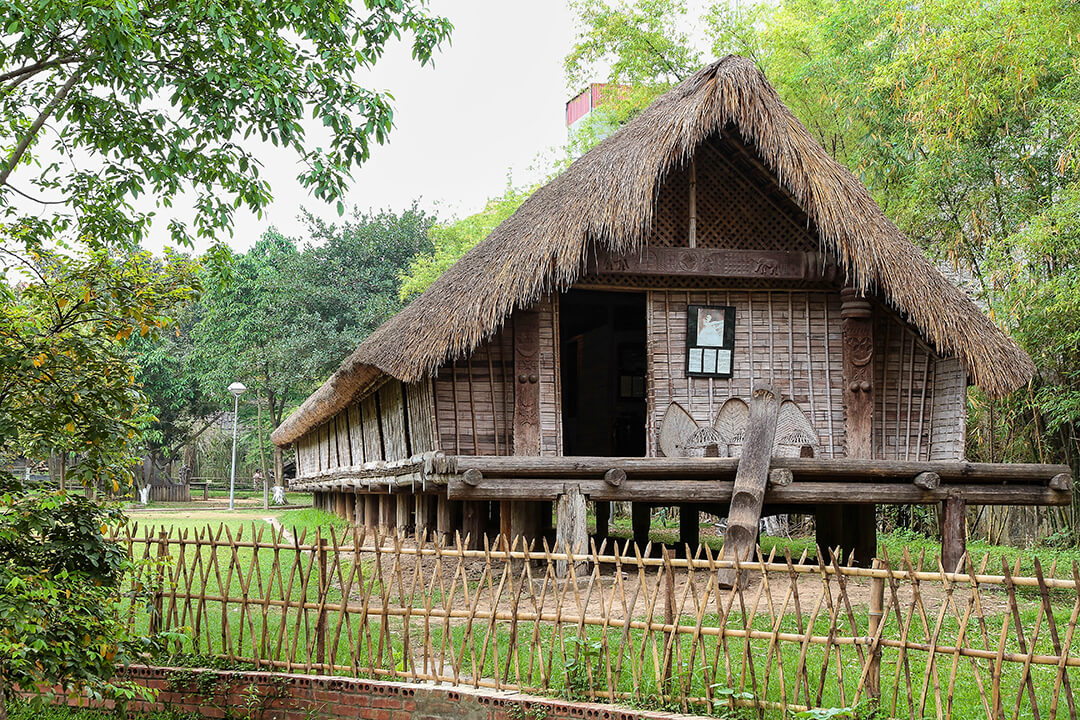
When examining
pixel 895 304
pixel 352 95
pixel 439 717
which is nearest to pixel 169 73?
pixel 352 95

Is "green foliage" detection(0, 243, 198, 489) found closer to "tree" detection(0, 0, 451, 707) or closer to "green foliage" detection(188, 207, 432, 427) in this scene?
"tree" detection(0, 0, 451, 707)

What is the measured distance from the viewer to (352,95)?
318 inches

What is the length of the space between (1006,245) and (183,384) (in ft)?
93.6

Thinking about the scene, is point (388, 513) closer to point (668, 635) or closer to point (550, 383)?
point (550, 383)

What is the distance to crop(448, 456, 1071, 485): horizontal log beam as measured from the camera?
30.7 ft

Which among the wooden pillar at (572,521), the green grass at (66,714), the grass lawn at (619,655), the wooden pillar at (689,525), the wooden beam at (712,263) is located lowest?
the green grass at (66,714)

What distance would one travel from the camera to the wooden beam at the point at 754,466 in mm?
9039

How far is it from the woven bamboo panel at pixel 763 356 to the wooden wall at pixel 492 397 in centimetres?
99

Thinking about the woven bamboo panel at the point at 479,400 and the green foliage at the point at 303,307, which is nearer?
the woven bamboo panel at the point at 479,400

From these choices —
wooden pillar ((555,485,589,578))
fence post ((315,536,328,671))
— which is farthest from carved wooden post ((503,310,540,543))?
fence post ((315,536,328,671))

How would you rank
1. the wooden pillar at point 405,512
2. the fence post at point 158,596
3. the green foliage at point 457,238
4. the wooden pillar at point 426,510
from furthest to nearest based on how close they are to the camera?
the green foliage at point 457,238 < the wooden pillar at point 405,512 < the wooden pillar at point 426,510 < the fence post at point 158,596

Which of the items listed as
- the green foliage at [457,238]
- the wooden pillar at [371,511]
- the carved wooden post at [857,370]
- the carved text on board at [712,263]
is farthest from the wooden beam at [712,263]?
the green foliage at [457,238]

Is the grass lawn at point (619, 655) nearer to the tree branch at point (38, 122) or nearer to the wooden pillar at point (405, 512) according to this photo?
the tree branch at point (38, 122)

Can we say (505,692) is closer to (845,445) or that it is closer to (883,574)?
(883,574)
